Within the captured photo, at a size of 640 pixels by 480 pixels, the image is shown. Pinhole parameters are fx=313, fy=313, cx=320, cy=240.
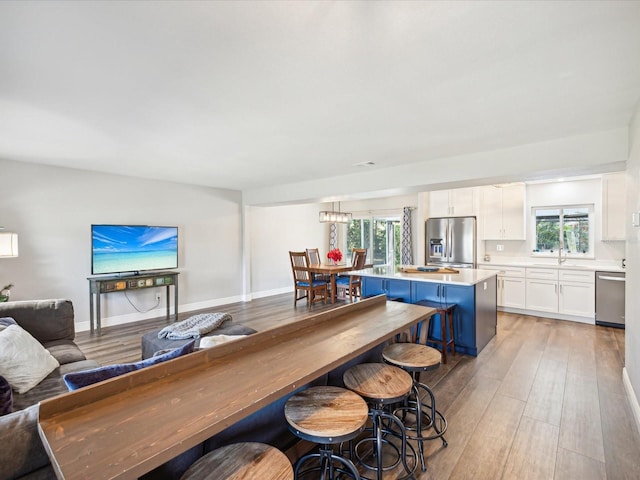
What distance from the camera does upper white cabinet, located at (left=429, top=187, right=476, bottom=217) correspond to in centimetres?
596

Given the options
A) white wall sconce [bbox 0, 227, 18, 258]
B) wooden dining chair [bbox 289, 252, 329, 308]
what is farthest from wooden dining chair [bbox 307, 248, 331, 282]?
white wall sconce [bbox 0, 227, 18, 258]

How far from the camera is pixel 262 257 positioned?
712 cm

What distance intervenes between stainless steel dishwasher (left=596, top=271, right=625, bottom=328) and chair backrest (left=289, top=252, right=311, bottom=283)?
15.6ft

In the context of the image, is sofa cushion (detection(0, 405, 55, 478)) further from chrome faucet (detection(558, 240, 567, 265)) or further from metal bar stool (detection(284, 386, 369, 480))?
chrome faucet (detection(558, 240, 567, 265))

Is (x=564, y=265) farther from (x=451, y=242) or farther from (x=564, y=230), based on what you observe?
(x=451, y=242)

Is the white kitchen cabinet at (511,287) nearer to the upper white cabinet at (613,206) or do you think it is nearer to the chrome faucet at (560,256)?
the chrome faucet at (560,256)

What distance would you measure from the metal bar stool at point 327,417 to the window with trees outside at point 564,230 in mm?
5730

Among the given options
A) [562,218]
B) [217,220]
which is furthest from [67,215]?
[562,218]

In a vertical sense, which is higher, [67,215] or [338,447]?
[67,215]

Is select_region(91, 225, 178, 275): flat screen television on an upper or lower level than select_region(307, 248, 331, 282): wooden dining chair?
upper

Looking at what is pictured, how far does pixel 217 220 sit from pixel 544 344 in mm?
5580

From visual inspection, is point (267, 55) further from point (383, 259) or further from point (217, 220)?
point (383, 259)

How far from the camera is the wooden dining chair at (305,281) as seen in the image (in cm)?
621

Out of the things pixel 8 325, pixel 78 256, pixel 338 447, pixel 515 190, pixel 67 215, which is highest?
pixel 515 190
